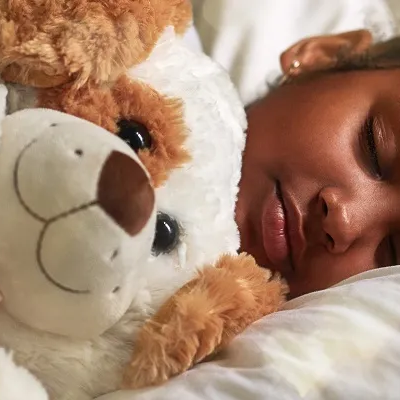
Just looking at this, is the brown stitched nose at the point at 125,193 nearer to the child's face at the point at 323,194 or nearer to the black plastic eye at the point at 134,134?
the black plastic eye at the point at 134,134

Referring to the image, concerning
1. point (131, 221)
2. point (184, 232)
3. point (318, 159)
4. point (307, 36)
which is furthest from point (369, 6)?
point (131, 221)

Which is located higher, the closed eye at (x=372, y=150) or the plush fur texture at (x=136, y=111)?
the plush fur texture at (x=136, y=111)

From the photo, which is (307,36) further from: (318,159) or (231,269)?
(231,269)

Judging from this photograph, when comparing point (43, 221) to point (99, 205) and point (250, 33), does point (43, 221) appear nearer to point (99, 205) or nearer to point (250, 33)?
point (99, 205)

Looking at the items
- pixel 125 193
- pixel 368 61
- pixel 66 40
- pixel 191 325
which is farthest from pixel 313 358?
pixel 368 61

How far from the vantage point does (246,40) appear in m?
1.20

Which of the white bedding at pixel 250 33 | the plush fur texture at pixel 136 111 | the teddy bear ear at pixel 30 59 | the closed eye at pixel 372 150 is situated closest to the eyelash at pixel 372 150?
the closed eye at pixel 372 150

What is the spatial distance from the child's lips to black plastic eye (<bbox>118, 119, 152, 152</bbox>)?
33 cm

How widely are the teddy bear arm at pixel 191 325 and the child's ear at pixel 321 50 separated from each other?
28.1 inches

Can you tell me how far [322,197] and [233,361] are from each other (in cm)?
34

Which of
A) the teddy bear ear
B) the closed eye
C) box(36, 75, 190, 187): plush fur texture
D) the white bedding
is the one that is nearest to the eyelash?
the closed eye

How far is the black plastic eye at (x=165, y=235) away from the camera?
0.56 m

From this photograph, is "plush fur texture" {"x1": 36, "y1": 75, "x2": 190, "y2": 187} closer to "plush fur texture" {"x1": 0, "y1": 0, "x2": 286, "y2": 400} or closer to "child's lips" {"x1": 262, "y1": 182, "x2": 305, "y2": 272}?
"plush fur texture" {"x1": 0, "y1": 0, "x2": 286, "y2": 400}

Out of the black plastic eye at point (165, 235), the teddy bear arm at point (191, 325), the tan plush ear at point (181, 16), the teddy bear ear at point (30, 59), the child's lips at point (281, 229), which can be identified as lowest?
the child's lips at point (281, 229)
